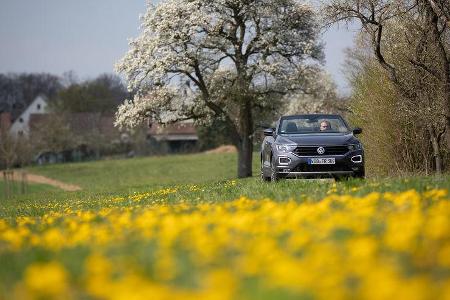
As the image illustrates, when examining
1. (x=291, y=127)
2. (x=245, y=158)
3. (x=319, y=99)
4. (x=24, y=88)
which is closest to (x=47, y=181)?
(x=319, y=99)

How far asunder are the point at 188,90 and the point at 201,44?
2.62m

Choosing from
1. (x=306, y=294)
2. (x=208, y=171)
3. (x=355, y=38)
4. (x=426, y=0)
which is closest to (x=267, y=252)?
(x=306, y=294)

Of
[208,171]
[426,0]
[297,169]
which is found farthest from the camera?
[208,171]

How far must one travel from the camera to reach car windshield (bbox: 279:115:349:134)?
14750 mm

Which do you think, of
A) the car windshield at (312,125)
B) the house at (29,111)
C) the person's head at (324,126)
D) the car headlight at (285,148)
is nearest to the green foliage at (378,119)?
the car windshield at (312,125)

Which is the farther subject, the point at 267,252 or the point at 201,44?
the point at 201,44

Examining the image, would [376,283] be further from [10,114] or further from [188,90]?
[10,114]

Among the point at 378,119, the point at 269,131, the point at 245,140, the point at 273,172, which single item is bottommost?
the point at 273,172

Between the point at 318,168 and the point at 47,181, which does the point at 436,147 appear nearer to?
the point at 318,168

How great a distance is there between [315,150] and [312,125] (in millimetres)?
1754

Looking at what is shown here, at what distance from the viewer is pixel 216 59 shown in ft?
102

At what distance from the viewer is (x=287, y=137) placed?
1403cm

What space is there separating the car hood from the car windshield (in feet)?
1.86

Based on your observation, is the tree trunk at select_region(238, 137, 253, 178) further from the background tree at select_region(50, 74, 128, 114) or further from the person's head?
the background tree at select_region(50, 74, 128, 114)
